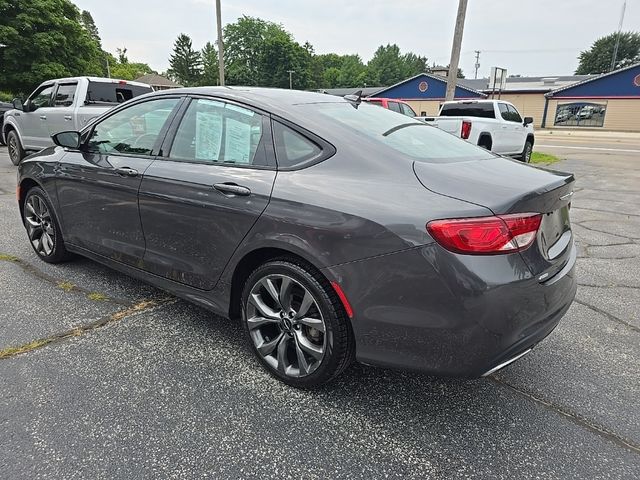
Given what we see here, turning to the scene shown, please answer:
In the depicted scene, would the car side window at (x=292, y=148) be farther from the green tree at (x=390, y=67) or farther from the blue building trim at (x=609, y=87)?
the green tree at (x=390, y=67)

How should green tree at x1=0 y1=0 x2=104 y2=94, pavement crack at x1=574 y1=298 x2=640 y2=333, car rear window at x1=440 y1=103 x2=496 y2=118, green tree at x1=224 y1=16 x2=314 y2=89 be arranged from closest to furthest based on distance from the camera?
pavement crack at x1=574 y1=298 x2=640 y2=333 → car rear window at x1=440 y1=103 x2=496 y2=118 → green tree at x1=0 y1=0 x2=104 y2=94 → green tree at x1=224 y1=16 x2=314 y2=89

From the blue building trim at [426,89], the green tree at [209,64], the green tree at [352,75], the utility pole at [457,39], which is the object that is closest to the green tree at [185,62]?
the green tree at [209,64]

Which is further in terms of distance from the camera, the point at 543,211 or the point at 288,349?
the point at 288,349

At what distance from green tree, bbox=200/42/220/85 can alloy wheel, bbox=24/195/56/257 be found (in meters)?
84.6

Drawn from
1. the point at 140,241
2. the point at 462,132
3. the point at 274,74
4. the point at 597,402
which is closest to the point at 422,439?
the point at 597,402

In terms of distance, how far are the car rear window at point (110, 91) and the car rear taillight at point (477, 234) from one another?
8.74m

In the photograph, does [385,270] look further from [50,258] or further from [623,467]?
[50,258]

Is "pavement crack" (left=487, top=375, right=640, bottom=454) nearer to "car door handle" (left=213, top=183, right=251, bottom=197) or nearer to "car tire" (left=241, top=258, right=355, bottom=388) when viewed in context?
"car tire" (left=241, top=258, right=355, bottom=388)

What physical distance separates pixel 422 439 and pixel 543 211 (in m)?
1.22

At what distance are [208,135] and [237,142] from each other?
28 cm

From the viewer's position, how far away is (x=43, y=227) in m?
4.16

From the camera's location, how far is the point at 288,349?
2545mm

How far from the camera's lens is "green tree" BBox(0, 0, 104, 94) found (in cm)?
2703

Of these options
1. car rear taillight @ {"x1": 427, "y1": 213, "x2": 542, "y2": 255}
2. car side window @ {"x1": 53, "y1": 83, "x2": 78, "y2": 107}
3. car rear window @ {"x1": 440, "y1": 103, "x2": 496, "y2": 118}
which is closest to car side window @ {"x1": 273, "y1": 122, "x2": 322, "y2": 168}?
car rear taillight @ {"x1": 427, "y1": 213, "x2": 542, "y2": 255}
